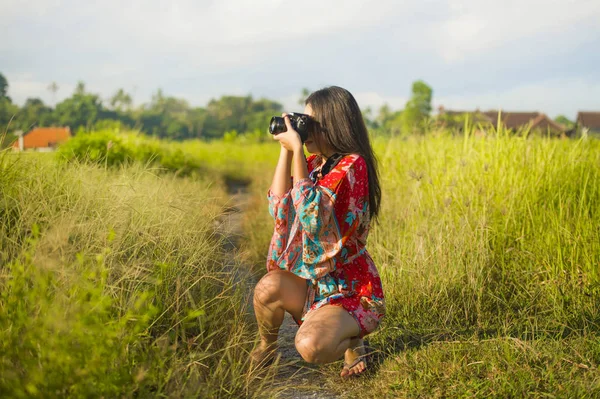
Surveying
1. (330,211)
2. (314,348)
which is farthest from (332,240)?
(314,348)

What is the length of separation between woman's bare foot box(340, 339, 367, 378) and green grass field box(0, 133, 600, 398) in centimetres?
5

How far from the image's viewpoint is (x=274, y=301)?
251cm

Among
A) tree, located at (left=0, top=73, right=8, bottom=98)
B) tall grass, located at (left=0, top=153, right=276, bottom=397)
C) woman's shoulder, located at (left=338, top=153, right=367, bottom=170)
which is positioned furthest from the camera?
tree, located at (left=0, top=73, right=8, bottom=98)

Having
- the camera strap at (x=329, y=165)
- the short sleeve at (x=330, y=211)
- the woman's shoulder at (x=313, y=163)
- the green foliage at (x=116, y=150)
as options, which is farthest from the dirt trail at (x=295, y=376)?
the green foliage at (x=116, y=150)

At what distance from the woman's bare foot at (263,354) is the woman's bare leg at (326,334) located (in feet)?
0.73

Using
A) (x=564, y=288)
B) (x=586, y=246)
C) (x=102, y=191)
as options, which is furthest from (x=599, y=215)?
(x=102, y=191)

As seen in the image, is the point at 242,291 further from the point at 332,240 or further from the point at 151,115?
the point at 151,115

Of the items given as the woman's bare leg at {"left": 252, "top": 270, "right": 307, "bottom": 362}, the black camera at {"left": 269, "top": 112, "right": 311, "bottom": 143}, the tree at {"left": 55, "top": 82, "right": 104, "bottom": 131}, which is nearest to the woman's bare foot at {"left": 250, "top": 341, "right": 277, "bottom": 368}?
the woman's bare leg at {"left": 252, "top": 270, "right": 307, "bottom": 362}

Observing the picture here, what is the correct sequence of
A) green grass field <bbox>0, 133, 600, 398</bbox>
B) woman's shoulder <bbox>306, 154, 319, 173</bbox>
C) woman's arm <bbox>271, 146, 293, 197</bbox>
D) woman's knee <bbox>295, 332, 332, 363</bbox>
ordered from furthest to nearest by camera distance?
1. woman's shoulder <bbox>306, 154, 319, 173</bbox>
2. woman's arm <bbox>271, 146, 293, 197</bbox>
3. woman's knee <bbox>295, 332, 332, 363</bbox>
4. green grass field <bbox>0, 133, 600, 398</bbox>

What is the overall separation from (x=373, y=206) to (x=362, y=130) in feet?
1.24

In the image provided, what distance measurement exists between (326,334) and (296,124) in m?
0.95

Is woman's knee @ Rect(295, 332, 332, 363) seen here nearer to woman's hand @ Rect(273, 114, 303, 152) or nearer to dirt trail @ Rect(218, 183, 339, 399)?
dirt trail @ Rect(218, 183, 339, 399)

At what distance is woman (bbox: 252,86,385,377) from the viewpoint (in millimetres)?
2342

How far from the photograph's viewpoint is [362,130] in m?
2.52
